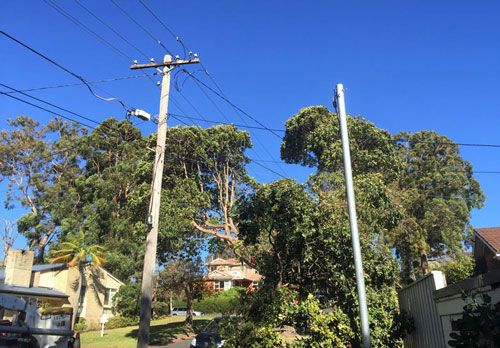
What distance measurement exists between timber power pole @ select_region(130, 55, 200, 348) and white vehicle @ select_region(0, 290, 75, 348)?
1.89 metres

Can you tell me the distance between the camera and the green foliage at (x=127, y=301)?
42000 millimetres

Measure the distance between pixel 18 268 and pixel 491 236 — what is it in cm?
2996

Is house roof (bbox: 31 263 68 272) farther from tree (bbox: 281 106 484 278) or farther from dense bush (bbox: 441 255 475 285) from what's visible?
dense bush (bbox: 441 255 475 285)

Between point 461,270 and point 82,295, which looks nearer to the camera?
point 461,270

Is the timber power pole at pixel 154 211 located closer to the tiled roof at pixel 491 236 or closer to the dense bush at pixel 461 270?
the tiled roof at pixel 491 236

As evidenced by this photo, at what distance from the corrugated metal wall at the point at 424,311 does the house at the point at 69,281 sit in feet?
90.6

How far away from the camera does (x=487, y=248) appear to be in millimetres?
25422

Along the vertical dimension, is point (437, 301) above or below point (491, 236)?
below

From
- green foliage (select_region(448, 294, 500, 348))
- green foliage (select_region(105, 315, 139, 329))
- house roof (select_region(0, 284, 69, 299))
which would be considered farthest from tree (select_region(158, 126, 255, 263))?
green foliage (select_region(448, 294, 500, 348))

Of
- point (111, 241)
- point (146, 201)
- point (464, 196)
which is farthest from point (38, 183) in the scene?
point (464, 196)

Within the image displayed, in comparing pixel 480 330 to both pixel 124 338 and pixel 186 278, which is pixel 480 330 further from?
pixel 186 278

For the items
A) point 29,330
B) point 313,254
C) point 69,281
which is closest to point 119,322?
point 69,281

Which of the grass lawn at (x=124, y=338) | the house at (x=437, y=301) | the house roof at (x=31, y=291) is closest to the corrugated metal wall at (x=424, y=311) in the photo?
the house at (x=437, y=301)

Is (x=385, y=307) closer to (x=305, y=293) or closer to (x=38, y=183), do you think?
(x=305, y=293)
